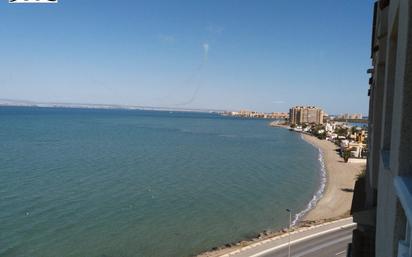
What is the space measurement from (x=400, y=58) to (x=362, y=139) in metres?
103

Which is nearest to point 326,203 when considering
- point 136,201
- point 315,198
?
point 315,198

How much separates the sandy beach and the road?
25.4 feet

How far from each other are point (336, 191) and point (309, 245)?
85.1ft

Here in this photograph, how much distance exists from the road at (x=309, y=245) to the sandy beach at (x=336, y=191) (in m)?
7.74

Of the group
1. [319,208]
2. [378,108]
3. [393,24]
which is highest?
[393,24]

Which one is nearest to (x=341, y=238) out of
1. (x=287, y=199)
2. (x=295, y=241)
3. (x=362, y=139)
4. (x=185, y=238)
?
(x=295, y=241)

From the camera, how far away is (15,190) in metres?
40.7

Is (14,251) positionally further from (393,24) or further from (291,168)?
(291,168)

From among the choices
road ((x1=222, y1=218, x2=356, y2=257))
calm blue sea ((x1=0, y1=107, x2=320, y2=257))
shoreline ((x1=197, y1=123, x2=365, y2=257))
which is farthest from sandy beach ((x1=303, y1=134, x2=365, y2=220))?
road ((x1=222, y1=218, x2=356, y2=257))

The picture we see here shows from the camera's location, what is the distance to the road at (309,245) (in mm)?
24344

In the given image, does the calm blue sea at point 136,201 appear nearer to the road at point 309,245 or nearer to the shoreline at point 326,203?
the shoreline at point 326,203

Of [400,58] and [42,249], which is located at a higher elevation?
[400,58]

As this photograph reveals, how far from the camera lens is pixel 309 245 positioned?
85.1 feet

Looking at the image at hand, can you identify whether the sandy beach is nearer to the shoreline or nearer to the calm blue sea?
the shoreline
